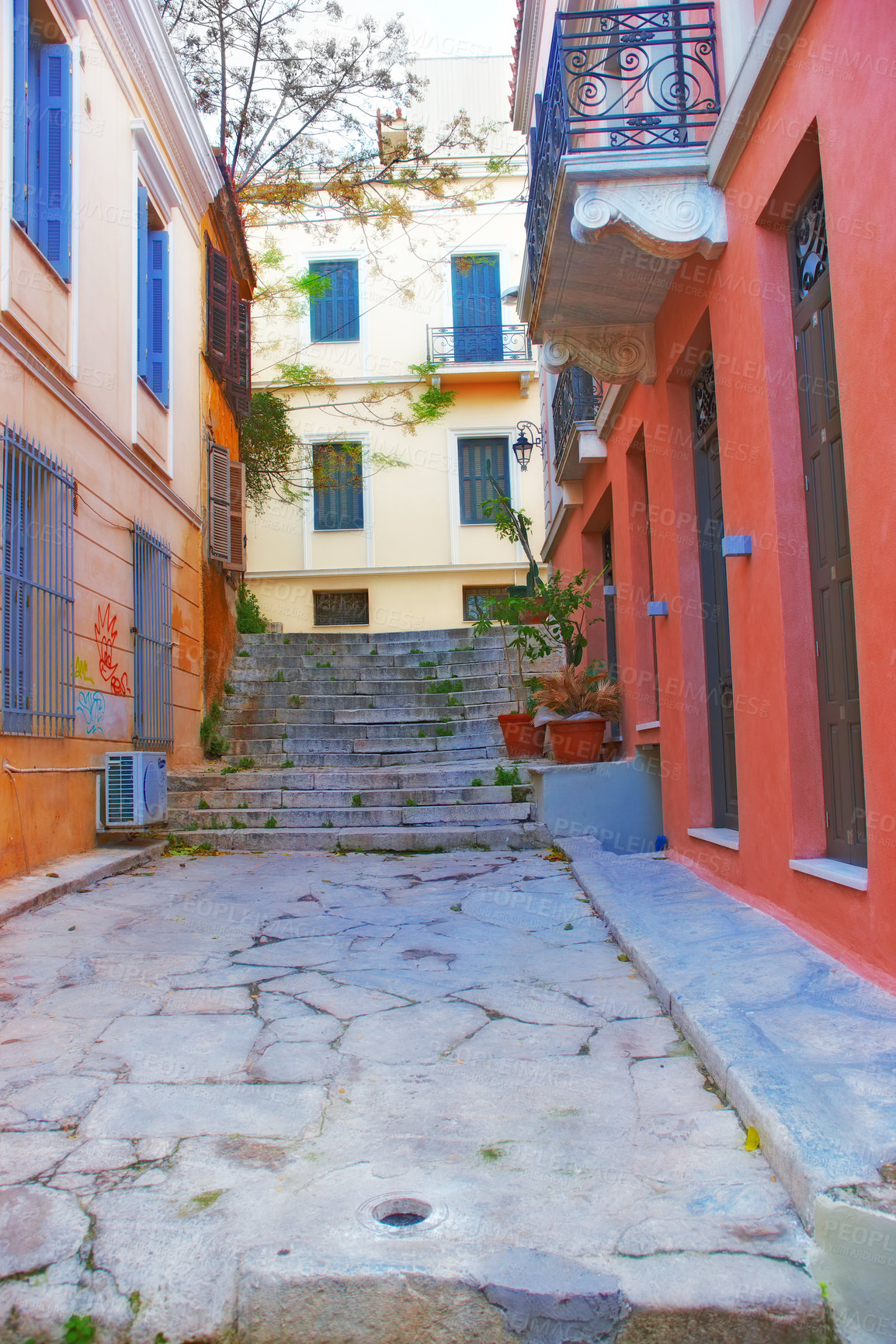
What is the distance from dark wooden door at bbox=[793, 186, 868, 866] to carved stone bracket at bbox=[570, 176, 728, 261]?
84 centimetres

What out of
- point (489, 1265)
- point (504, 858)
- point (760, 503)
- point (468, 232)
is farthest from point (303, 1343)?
point (468, 232)

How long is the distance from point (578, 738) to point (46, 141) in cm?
602

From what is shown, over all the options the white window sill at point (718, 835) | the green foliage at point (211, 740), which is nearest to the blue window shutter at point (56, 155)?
the green foliage at point (211, 740)

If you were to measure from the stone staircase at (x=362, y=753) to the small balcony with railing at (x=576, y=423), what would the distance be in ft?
8.70

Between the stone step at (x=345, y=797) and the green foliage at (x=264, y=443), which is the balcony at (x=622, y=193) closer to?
the stone step at (x=345, y=797)

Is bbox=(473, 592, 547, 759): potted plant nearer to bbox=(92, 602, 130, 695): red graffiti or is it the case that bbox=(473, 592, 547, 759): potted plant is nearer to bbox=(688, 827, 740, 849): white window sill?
bbox=(688, 827, 740, 849): white window sill

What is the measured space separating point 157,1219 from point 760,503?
3.87m

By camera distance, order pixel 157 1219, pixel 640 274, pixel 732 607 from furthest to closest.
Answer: pixel 640 274
pixel 732 607
pixel 157 1219

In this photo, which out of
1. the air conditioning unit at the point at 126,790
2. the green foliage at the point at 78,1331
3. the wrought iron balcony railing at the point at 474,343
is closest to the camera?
the green foliage at the point at 78,1331

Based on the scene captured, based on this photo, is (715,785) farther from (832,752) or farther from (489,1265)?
(489,1265)

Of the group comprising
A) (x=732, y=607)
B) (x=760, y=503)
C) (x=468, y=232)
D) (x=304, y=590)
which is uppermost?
(x=468, y=232)

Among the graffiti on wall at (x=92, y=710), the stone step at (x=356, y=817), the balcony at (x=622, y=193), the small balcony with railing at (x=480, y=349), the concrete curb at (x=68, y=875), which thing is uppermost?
the small balcony with railing at (x=480, y=349)

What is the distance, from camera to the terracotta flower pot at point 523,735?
9820mm

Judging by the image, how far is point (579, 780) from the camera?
26.2 ft
